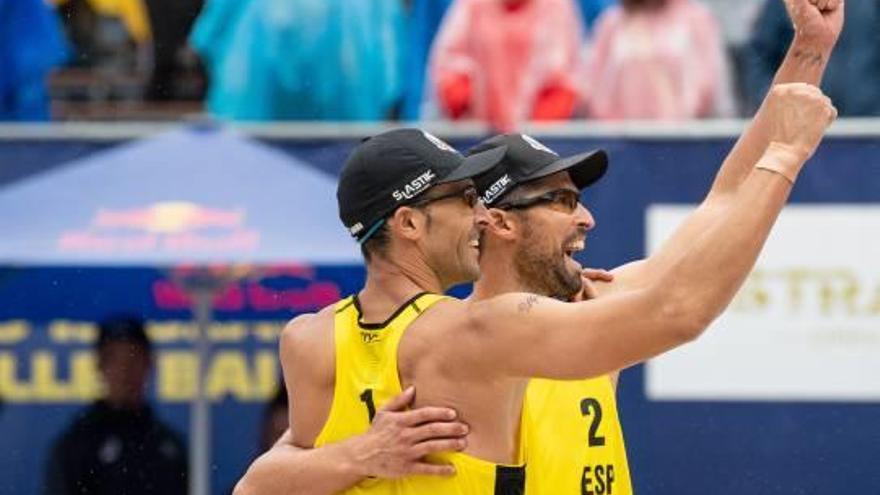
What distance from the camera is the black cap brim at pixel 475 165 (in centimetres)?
477

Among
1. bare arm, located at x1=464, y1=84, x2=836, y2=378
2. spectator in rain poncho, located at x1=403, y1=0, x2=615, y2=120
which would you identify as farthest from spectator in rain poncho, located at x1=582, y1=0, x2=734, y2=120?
bare arm, located at x1=464, y1=84, x2=836, y2=378

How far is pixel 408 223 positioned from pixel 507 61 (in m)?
3.90

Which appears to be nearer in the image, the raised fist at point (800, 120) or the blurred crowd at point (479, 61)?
the raised fist at point (800, 120)

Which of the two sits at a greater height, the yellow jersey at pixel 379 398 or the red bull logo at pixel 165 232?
the red bull logo at pixel 165 232

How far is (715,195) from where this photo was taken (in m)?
5.25

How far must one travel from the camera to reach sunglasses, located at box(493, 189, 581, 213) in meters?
5.07

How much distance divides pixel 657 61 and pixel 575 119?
16.1 inches

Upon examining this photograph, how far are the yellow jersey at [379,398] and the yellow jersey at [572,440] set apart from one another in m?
0.16

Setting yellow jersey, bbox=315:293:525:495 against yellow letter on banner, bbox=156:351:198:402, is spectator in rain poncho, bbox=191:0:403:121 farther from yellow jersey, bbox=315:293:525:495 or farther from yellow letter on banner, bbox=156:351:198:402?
yellow jersey, bbox=315:293:525:495

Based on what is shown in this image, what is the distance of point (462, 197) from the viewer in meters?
4.89

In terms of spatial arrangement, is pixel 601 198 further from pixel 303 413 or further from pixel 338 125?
pixel 303 413

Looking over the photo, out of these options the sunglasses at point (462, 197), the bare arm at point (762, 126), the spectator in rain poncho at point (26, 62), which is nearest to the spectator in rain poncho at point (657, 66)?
the spectator in rain poncho at point (26, 62)

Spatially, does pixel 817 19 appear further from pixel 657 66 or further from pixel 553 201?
pixel 657 66

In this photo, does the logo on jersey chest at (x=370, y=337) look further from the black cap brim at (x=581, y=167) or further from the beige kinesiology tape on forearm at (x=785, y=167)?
the beige kinesiology tape on forearm at (x=785, y=167)
